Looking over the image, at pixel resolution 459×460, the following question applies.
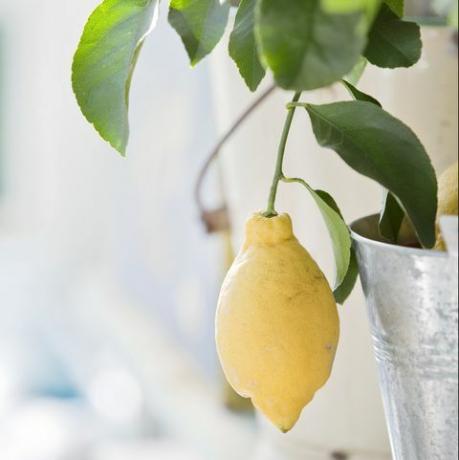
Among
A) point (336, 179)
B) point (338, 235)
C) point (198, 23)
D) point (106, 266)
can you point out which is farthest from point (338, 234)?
point (106, 266)

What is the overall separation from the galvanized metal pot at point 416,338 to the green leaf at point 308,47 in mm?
99

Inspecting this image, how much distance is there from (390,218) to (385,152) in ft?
0.21

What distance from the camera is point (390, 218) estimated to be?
0.49m

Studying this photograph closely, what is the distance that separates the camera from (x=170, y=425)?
1.09 metres

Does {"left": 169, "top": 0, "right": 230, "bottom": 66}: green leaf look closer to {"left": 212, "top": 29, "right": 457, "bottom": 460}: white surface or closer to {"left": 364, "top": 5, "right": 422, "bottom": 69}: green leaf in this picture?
{"left": 364, "top": 5, "right": 422, "bottom": 69}: green leaf

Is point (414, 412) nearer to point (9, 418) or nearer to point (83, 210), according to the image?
point (9, 418)

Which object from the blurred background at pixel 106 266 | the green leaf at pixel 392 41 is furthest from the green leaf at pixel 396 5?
the blurred background at pixel 106 266

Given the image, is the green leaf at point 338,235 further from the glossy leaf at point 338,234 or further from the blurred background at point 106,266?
the blurred background at point 106,266

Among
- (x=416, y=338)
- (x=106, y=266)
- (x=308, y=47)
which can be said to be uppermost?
(x=308, y=47)

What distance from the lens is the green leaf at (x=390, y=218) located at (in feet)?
1.60

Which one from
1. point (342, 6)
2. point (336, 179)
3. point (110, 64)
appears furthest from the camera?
point (336, 179)

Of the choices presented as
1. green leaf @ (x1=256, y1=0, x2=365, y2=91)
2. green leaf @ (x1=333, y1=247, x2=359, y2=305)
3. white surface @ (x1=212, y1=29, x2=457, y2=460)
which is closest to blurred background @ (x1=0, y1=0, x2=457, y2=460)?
white surface @ (x1=212, y1=29, x2=457, y2=460)

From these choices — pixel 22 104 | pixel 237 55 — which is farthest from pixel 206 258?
pixel 237 55

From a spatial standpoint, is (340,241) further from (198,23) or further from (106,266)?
(106,266)
